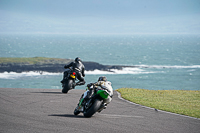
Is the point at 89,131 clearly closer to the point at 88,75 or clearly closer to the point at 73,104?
the point at 73,104

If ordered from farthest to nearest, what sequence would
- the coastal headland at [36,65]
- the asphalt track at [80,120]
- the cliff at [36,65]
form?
the cliff at [36,65], the coastal headland at [36,65], the asphalt track at [80,120]

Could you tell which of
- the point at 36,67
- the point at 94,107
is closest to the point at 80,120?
the point at 94,107

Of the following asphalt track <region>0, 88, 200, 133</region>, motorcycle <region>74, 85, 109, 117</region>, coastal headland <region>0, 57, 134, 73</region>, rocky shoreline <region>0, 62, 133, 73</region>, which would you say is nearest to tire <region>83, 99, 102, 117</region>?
motorcycle <region>74, 85, 109, 117</region>

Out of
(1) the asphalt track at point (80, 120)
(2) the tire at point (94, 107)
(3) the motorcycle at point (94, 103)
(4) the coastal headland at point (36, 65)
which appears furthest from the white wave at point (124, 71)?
(2) the tire at point (94, 107)

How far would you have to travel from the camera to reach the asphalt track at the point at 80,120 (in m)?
9.77

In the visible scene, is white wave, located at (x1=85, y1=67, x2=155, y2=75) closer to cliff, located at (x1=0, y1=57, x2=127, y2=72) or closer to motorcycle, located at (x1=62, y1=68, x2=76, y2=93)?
cliff, located at (x1=0, y1=57, x2=127, y2=72)

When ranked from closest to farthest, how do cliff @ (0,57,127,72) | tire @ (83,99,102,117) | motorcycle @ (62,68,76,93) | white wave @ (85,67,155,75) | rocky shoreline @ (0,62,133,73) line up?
tire @ (83,99,102,117)
motorcycle @ (62,68,76,93)
rocky shoreline @ (0,62,133,73)
cliff @ (0,57,127,72)
white wave @ (85,67,155,75)

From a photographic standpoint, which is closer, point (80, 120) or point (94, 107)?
point (80, 120)

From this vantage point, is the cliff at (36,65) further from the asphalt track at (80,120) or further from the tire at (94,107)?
the tire at (94,107)

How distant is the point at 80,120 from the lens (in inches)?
433

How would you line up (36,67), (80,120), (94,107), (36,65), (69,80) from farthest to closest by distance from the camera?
(36,65), (36,67), (69,80), (94,107), (80,120)

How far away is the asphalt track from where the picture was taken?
977 cm

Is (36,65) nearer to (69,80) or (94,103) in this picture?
(69,80)

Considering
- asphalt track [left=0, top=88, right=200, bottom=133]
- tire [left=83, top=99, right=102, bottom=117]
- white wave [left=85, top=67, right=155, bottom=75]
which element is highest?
tire [left=83, top=99, right=102, bottom=117]
